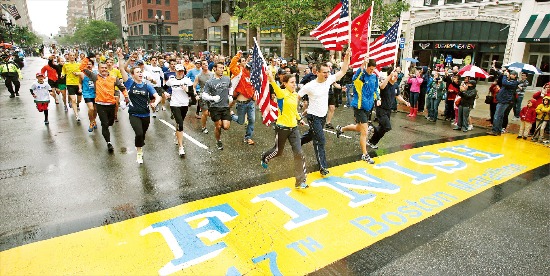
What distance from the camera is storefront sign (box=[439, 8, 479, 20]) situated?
863 inches

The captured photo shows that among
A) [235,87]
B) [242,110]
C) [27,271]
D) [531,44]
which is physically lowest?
[27,271]

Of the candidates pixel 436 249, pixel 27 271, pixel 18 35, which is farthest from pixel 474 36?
pixel 18 35

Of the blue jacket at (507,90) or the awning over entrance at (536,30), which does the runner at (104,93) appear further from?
the awning over entrance at (536,30)

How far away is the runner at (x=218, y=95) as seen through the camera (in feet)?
23.7

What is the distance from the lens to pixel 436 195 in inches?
211

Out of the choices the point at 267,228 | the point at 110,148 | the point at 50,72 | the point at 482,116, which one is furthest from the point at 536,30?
the point at 50,72

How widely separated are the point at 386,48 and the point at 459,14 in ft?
63.5

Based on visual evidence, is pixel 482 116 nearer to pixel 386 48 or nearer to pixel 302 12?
pixel 386 48

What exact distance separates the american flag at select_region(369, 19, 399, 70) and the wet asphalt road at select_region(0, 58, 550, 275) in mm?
2113

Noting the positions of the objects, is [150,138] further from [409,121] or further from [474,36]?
[474,36]

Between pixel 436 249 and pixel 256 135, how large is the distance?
19.2 feet

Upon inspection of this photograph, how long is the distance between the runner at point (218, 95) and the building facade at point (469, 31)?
19771mm

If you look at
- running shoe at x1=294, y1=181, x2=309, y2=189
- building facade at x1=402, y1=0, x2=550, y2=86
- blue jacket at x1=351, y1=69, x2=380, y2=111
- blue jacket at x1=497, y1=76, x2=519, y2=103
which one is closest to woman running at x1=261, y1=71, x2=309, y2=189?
running shoe at x1=294, y1=181, x2=309, y2=189

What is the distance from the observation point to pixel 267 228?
14.0 feet
